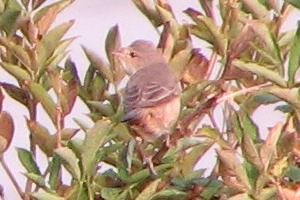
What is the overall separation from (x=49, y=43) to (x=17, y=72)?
0.13 metres

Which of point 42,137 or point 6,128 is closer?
point 42,137

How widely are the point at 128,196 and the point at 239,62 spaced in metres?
0.41

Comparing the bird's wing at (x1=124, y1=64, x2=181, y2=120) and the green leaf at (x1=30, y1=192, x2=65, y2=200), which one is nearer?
the green leaf at (x1=30, y1=192, x2=65, y2=200)

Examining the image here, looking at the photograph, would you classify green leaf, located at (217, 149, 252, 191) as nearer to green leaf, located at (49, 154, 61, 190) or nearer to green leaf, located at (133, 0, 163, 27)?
green leaf, located at (49, 154, 61, 190)

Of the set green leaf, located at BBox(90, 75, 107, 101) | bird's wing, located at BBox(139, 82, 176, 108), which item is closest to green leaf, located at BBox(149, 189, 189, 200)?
green leaf, located at BBox(90, 75, 107, 101)

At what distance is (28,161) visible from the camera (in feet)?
9.47

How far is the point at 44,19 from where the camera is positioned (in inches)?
122

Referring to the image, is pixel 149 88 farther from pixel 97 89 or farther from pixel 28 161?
pixel 28 161

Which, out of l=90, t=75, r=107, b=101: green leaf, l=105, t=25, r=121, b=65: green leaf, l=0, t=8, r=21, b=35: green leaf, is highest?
l=0, t=8, r=21, b=35: green leaf

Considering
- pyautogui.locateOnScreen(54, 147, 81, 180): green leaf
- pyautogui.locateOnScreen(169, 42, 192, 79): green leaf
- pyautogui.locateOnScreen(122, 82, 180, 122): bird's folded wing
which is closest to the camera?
pyautogui.locateOnScreen(54, 147, 81, 180): green leaf

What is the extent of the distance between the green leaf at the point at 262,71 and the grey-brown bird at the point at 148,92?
1.29 ft

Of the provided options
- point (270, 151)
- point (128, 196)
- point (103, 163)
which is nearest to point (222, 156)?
point (270, 151)

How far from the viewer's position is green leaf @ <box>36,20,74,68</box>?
2979 mm

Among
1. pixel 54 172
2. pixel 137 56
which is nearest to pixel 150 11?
pixel 54 172
